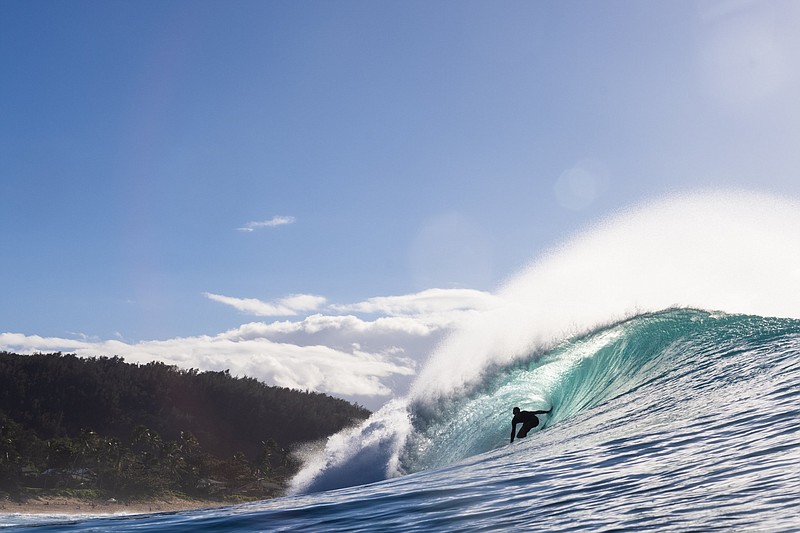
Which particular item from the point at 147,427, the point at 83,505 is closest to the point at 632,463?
the point at 83,505

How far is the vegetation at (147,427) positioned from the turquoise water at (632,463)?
66058mm

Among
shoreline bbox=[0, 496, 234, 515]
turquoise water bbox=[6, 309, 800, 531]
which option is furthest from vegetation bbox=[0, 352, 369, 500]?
turquoise water bbox=[6, 309, 800, 531]

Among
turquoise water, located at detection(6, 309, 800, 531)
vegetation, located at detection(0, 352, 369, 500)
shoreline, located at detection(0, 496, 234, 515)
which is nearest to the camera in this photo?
turquoise water, located at detection(6, 309, 800, 531)

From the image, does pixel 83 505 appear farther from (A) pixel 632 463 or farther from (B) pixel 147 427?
(A) pixel 632 463

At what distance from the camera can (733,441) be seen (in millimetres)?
7297

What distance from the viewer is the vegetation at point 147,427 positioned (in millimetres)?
72312

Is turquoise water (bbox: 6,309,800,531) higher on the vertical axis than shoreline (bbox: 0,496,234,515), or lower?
higher

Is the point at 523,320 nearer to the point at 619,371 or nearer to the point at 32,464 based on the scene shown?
the point at 619,371

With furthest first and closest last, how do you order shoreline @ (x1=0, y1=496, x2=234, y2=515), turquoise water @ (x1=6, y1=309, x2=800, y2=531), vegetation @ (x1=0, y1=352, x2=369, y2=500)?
vegetation @ (x1=0, y1=352, x2=369, y2=500), shoreline @ (x1=0, y1=496, x2=234, y2=515), turquoise water @ (x1=6, y1=309, x2=800, y2=531)

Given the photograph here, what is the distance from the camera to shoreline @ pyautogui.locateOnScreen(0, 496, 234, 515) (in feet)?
204

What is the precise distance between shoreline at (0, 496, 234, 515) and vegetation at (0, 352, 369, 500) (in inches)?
73.9

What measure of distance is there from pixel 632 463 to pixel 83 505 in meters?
69.8

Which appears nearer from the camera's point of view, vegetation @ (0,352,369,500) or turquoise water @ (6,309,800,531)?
turquoise water @ (6,309,800,531)

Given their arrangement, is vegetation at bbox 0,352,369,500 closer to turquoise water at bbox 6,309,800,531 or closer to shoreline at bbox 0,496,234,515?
shoreline at bbox 0,496,234,515
